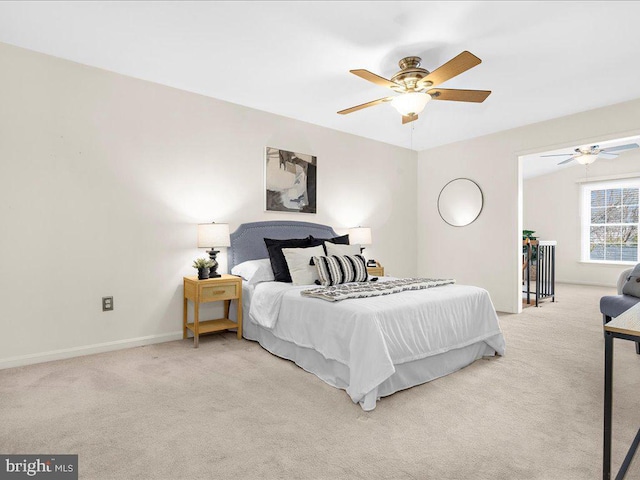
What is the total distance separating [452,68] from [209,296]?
2.73m

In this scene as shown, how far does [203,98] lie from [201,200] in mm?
1065

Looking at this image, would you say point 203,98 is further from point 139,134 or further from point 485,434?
point 485,434

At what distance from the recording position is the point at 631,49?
286 centimetres

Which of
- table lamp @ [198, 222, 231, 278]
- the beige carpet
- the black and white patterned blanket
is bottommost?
the beige carpet

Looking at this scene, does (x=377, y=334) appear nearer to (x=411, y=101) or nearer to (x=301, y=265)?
(x=301, y=265)

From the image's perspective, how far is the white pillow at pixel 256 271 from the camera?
3.58 metres

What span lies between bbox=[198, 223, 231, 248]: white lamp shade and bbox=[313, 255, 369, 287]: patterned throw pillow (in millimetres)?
962

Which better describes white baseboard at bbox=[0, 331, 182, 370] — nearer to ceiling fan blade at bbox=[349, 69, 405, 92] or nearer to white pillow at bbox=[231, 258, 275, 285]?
white pillow at bbox=[231, 258, 275, 285]

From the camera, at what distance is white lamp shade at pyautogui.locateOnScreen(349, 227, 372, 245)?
4910 mm

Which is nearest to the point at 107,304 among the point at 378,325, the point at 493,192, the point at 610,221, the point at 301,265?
the point at 301,265

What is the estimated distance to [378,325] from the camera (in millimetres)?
2279

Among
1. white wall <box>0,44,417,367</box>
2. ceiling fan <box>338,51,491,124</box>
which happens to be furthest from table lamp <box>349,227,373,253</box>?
ceiling fan <box>338,51,491,124</box>

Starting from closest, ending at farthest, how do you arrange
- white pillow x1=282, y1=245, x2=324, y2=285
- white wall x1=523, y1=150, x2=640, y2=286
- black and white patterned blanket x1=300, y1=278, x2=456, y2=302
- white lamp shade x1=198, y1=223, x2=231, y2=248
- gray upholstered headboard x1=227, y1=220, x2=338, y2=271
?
black and white patterned blanket x1=300, y1=278, x2=456, y2=302
white pillow x1=282, y1=245, x2=324, y2=285
white lamp shade x1=198, y1=223, x2=231, y2=248
gray upholstered headboard x1=227, y1=220, x2=338, y2=271
white wall x1=523, y1=150, x2=640, y2=286

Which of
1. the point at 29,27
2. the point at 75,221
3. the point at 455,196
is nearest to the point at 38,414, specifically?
the point at 75,221
